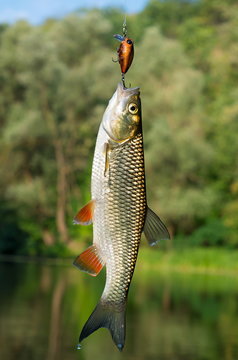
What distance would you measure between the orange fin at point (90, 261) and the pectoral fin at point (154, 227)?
0.16 meters

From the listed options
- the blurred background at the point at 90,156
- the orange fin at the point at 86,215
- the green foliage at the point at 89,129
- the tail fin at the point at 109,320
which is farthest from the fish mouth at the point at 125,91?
the green foliage at the point at 89,129

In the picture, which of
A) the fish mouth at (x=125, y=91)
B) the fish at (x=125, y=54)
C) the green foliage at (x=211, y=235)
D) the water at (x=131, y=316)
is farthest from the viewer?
Answer: the green foliage at (x=211, y=235)

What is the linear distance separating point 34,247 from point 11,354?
45.1ft

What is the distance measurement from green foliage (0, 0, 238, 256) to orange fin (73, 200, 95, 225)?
1957 cm

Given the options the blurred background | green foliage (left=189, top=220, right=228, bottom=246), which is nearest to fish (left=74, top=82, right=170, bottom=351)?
the blurred background

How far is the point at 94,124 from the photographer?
25.0 meters

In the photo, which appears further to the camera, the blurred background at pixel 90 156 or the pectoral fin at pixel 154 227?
the blurred background at pixel 90 156

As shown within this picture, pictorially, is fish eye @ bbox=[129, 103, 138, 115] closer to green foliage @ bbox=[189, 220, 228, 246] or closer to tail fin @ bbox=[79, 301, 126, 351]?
tail fin @ bbox=[79, 301, 126, 351]

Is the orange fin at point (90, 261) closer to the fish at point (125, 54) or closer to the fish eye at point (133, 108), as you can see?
the fish eye at point (133, 108)

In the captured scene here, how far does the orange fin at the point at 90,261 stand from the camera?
228 centimetres

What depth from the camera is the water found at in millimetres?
13234

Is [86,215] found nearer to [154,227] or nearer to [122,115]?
[154,227]

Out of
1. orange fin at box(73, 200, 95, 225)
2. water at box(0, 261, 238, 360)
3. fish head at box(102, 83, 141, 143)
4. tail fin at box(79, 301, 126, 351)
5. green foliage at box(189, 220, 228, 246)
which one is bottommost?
water at box(0, 261, 238, 360)

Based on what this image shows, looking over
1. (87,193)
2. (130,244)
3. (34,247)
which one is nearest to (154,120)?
(87,193)
